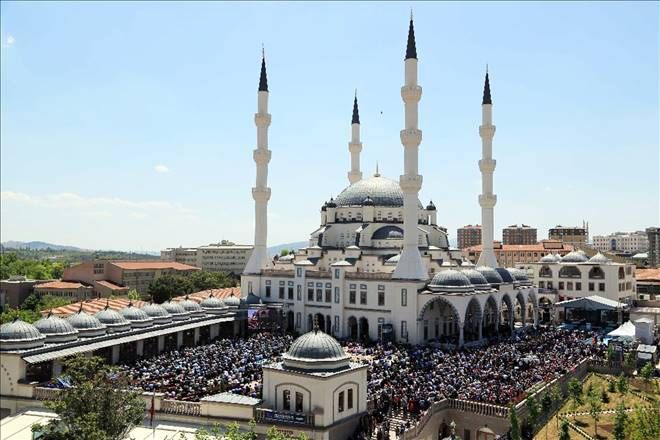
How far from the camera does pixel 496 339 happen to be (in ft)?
137

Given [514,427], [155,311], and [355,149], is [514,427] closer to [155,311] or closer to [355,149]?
[155,311]

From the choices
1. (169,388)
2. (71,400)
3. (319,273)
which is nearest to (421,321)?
(319,273)

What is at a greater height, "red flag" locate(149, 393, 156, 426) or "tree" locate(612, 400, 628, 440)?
"red flag" locate(149, 393, 156, 426)

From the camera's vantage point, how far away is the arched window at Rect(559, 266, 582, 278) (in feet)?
186

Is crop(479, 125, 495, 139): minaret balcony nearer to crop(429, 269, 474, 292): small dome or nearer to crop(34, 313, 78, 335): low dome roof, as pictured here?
crop(429, 269, 474, 292): small dome

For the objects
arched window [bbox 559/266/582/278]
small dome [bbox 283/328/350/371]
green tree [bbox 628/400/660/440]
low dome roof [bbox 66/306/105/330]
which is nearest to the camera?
green tree [bbox 628/400/660/440]

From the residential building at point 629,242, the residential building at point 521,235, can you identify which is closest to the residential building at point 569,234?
the residential building at point 521,235

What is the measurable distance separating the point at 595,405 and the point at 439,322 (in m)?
18.0

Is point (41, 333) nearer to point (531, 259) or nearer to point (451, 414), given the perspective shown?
point (451, 414)

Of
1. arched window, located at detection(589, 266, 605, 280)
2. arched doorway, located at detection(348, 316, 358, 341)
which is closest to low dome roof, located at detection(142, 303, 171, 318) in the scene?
arched doorway, located at detection(348, 316, 358, 341)

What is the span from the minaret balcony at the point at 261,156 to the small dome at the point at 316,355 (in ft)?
103

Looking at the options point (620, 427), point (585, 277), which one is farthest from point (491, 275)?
point (620, 427)

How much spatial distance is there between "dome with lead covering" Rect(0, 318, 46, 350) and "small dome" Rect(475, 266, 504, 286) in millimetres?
29657

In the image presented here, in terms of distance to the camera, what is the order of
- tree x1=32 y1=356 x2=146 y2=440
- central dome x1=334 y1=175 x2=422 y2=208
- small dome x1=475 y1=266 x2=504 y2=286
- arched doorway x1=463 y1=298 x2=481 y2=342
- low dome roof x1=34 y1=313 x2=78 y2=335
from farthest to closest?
central dome x1=334 y1=175 x2=422 y2=208
small dome x1=475 y1=266 x2=504 y2=286
arched doorway x1=463 y1=298 x2=481 y2=342
low dome roof x1=34 y1=313 x2=78 y2=335
tree x1=32 y1=356 x2=146 y2=440
